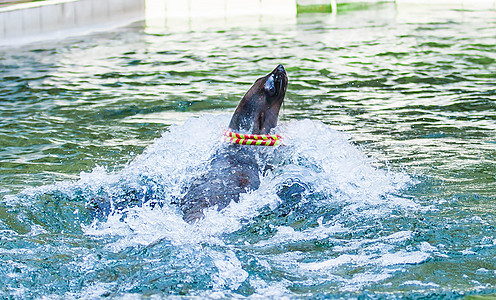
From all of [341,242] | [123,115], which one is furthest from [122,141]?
[341,242]

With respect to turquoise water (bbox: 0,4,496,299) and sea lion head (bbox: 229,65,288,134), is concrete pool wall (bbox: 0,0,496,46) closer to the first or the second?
turquoise water (bbox: 0,4,496,299)

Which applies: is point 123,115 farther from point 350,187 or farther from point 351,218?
point 351,218

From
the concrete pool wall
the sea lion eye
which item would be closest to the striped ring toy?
the sea lion eye

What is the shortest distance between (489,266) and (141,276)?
6.18 feet

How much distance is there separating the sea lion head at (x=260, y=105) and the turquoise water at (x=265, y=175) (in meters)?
0.26

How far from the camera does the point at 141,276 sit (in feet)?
12.5

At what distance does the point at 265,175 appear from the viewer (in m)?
5.66

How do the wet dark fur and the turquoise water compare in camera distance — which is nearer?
the turquoise water

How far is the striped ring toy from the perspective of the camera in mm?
5734

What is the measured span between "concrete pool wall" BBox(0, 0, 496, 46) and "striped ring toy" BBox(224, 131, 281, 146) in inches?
336

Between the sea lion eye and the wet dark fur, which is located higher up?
the sea lion eye

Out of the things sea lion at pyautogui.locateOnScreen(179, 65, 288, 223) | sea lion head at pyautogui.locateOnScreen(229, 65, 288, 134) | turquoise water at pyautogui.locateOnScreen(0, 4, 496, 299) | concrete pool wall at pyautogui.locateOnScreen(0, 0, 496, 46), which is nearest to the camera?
turquoise water at pyautogui.locateOnScreen(0, 4, 496, 299)

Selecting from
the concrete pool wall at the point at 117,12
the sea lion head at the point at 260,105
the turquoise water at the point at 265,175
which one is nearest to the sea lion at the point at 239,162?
the sea lion head at the point at 260,105

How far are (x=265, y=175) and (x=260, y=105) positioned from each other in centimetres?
75
